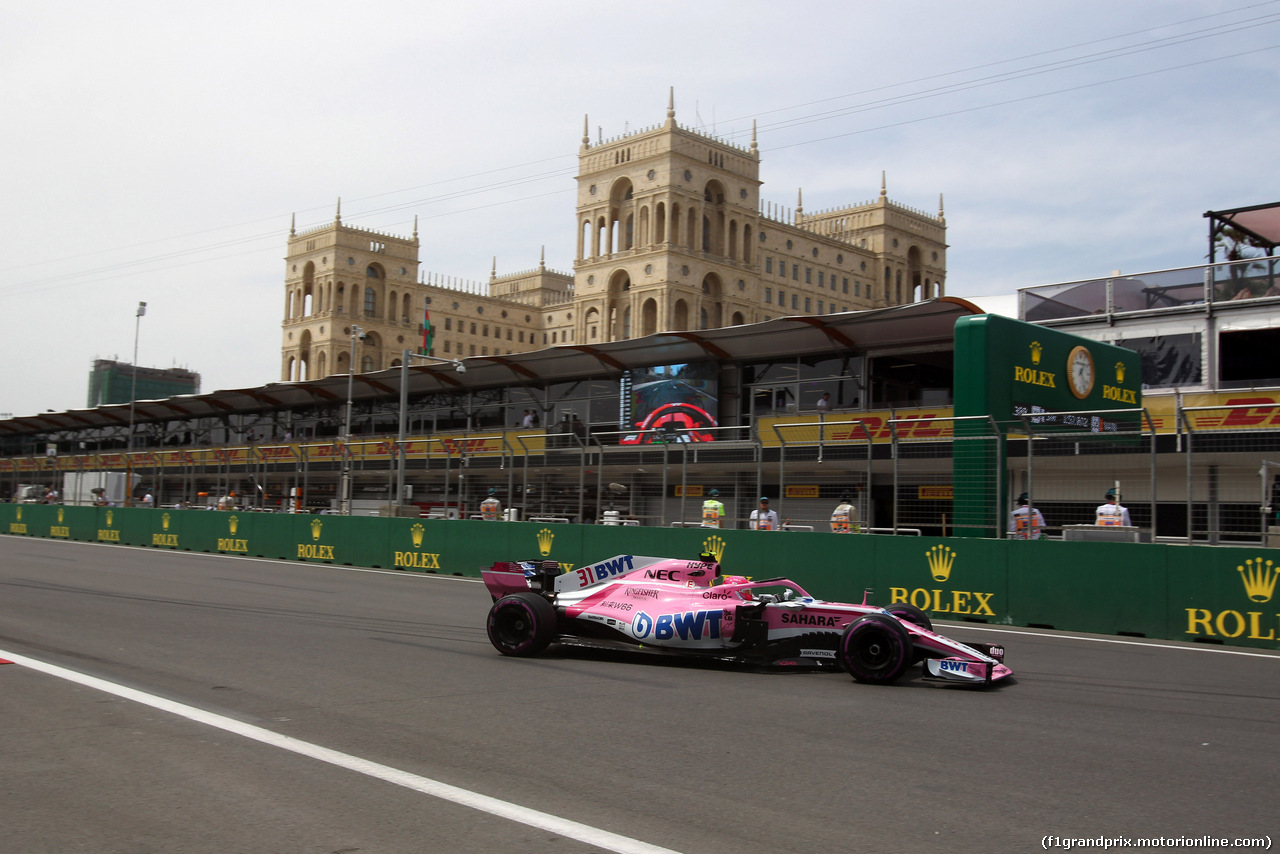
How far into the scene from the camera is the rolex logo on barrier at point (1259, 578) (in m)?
11.5

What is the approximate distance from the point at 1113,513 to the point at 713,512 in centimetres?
645

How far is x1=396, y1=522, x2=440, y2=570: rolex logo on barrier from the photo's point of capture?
22.0 m

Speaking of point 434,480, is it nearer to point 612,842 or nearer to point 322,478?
point 322,478

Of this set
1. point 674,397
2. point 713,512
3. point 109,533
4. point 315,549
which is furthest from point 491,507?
point 109,533

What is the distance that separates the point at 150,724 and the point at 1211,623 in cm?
1101

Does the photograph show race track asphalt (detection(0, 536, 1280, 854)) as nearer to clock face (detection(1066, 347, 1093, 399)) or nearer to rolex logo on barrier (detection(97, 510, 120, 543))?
clock face (detection(1066, 347, 1093, 399))

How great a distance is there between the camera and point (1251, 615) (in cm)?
1159

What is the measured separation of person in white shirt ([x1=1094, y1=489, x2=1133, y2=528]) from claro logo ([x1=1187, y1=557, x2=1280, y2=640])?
5.20 ft

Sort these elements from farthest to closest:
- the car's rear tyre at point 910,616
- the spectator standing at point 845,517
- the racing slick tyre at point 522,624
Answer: the spectator standing at point 845,517, the racing slick tyre at point 522,624, the car's rear tyre at point 910,616

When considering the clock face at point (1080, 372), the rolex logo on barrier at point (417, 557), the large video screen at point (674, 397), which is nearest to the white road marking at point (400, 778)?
the rolex logo on barrier at point (417, 557)

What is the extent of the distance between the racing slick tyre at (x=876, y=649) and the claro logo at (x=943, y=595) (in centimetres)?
595

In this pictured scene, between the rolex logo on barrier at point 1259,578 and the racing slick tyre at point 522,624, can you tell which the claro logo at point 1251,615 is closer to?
the rolex logo on barrier at point 1259,578

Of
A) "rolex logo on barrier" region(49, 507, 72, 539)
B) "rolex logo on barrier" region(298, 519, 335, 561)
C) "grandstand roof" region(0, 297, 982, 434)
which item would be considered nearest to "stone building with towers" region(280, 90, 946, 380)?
"grandstand roof" region(0, 297, 982, 434)

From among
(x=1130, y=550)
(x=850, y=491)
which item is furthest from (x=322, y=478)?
(x=1130, y=550)
